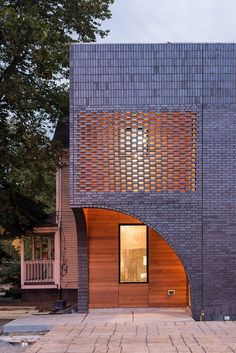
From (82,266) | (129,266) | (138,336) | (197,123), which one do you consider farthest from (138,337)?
(197,123)

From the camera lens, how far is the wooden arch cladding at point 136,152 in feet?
45.4

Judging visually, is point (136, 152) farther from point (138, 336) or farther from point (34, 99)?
point (34, 99)

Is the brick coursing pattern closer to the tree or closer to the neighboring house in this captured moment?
the neighboring house

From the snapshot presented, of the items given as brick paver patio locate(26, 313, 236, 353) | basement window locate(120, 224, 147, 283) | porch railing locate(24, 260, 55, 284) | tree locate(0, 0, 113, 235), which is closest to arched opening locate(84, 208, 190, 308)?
basement window locate(120, 224, 147, 283)

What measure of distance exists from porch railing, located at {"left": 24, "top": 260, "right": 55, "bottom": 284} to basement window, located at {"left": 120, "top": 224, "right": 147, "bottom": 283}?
5.82 meters

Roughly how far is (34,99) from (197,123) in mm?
7408

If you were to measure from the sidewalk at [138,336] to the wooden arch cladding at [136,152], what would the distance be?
3054 mm

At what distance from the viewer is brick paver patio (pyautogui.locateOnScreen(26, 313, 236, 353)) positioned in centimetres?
984

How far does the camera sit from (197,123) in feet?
45.4

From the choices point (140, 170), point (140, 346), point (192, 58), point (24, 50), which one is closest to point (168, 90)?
point (192, 58)

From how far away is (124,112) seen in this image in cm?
1395

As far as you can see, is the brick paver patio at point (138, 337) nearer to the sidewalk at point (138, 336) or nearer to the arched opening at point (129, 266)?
the sidewalk at point (138, 336)

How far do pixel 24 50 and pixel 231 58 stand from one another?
630 centimetres

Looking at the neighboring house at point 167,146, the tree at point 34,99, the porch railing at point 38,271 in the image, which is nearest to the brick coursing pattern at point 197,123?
the neighboring house at point 167,146
